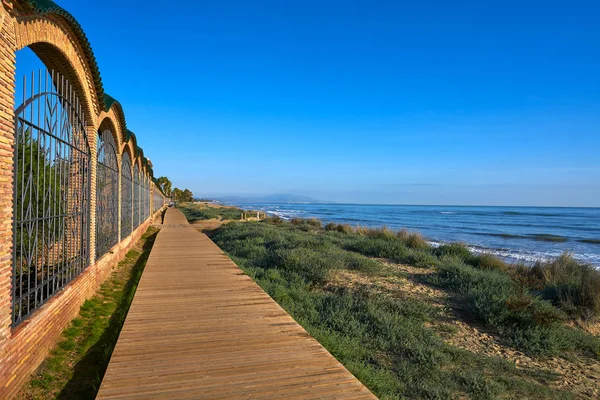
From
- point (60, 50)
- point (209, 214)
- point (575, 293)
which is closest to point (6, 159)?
point (60, 50)

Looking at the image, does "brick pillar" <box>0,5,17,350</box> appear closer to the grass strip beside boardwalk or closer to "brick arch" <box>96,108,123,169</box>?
the grass strip beside boardwalk

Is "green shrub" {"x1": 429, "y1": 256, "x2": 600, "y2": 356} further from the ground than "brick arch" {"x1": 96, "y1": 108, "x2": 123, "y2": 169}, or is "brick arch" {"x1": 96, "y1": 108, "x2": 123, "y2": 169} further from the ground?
"brick arch" {"x1": 96, "y1": 108, "x2": 123, "y2": 169}

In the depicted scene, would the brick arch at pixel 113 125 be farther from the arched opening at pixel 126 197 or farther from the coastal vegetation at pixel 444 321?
the coastal vegetation at pixel 444 321

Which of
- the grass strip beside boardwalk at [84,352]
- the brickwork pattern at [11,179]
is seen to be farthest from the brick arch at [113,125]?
the grass strip beside boardwalk at [84,352]

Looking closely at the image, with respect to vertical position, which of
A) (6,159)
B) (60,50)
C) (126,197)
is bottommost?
(126,197)

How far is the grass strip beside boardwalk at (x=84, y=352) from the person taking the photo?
12.4 ft

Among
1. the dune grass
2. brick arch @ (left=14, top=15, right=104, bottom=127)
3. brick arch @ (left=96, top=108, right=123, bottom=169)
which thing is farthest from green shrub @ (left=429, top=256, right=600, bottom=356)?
the dune grass

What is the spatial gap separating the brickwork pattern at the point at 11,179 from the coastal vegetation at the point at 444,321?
11.3ft

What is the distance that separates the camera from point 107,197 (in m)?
9.24

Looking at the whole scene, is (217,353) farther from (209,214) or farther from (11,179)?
(209,214)

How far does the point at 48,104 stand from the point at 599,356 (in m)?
8.95

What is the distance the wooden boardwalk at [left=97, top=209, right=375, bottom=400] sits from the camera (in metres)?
3.05

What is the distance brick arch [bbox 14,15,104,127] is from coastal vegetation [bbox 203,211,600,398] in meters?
5.04

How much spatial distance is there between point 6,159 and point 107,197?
6251mm
